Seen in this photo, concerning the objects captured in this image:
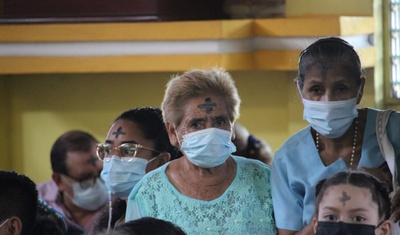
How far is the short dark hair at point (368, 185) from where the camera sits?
3.58 metres

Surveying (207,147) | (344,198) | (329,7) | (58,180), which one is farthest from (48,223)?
(329,7)

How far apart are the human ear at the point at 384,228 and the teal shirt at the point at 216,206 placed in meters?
0.53

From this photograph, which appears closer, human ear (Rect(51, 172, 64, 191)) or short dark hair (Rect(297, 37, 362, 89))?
short dark hair (Rect(297, 37, 362, 89))

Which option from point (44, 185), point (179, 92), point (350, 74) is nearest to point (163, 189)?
point (179, 92)

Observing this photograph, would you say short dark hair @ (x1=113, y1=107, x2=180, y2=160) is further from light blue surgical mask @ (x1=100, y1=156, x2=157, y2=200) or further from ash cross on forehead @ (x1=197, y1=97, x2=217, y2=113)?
ash cross on forehead @ (x1=197, y1=97, x2=217, y2=113)

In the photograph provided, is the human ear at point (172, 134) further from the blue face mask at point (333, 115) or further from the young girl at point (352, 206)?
the young girl at point (352, 206)

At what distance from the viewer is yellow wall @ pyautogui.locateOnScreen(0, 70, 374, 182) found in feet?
23.0

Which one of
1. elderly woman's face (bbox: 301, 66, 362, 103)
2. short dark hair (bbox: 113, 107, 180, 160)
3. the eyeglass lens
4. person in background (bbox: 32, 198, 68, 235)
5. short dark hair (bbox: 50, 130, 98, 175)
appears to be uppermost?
elderly woman's face (bbox: 301, 66, 362, 103)

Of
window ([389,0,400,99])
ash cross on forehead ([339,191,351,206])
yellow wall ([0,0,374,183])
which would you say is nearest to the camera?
ash cross on forehead ([339,191,351,206])

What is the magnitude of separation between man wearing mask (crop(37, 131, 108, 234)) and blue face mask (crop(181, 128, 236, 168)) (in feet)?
7.48

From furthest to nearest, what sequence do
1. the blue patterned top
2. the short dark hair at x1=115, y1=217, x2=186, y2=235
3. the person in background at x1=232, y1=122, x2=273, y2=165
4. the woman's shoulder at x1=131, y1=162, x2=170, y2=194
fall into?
the person in background at x1=232, y1=122, x2=273, y2=165 < the woman's shoulder at x1=131, y1=162, x2=170, y2=194 < the blue patterned top < the short dark hair at x1=115, y1=217, x2=186, y2=235

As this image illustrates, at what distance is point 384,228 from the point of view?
354 centimetres

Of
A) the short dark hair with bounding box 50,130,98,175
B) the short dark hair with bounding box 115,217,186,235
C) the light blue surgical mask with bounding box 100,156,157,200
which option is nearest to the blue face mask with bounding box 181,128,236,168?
the light blue surgical mask with bounding box 100,156,157,200

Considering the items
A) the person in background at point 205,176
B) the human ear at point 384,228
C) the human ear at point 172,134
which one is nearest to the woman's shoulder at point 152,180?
the person in background at point 205,176
